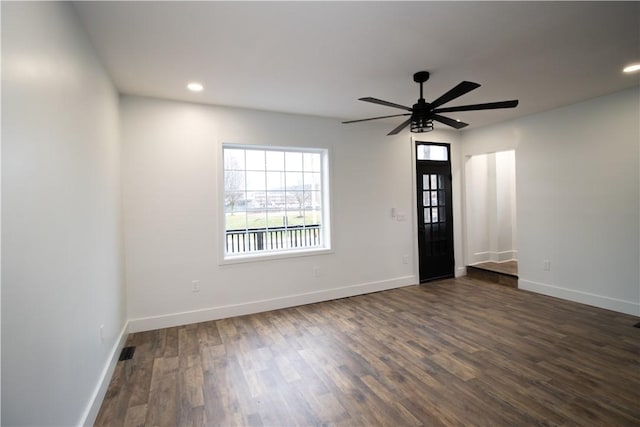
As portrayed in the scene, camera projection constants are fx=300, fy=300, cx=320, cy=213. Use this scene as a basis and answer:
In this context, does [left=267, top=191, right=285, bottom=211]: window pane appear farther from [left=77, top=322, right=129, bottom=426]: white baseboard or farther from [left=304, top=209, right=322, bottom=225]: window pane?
[left=77, top=322, right=129, bottom=426]: white baseboard

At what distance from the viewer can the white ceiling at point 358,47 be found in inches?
76.4

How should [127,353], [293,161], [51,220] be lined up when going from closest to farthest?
[51,220], [127,353], [293,161]

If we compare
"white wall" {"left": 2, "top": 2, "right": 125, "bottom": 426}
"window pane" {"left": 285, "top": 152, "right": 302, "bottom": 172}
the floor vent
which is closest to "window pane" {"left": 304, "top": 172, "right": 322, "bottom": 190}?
"window pane" {"left": 285, "top": 152, "right": 302, "bottom": 172}

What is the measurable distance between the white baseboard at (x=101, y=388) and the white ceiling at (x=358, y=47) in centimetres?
249

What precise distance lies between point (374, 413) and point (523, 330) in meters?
2.20

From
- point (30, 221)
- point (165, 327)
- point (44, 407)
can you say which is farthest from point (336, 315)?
point (30, 221)

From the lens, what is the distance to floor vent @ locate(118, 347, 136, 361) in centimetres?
278

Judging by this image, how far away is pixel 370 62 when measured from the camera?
2666 millimetres

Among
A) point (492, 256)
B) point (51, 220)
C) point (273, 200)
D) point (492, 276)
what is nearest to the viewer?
point (51, 220)

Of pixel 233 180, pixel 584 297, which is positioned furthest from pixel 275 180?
pixel 584 297

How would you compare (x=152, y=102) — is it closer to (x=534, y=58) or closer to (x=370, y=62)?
(x=370, y=62)

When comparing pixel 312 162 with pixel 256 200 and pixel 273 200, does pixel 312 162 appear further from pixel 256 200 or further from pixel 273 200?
pixel 256 200

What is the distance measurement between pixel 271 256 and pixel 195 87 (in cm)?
219

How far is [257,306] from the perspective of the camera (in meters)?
3.93
